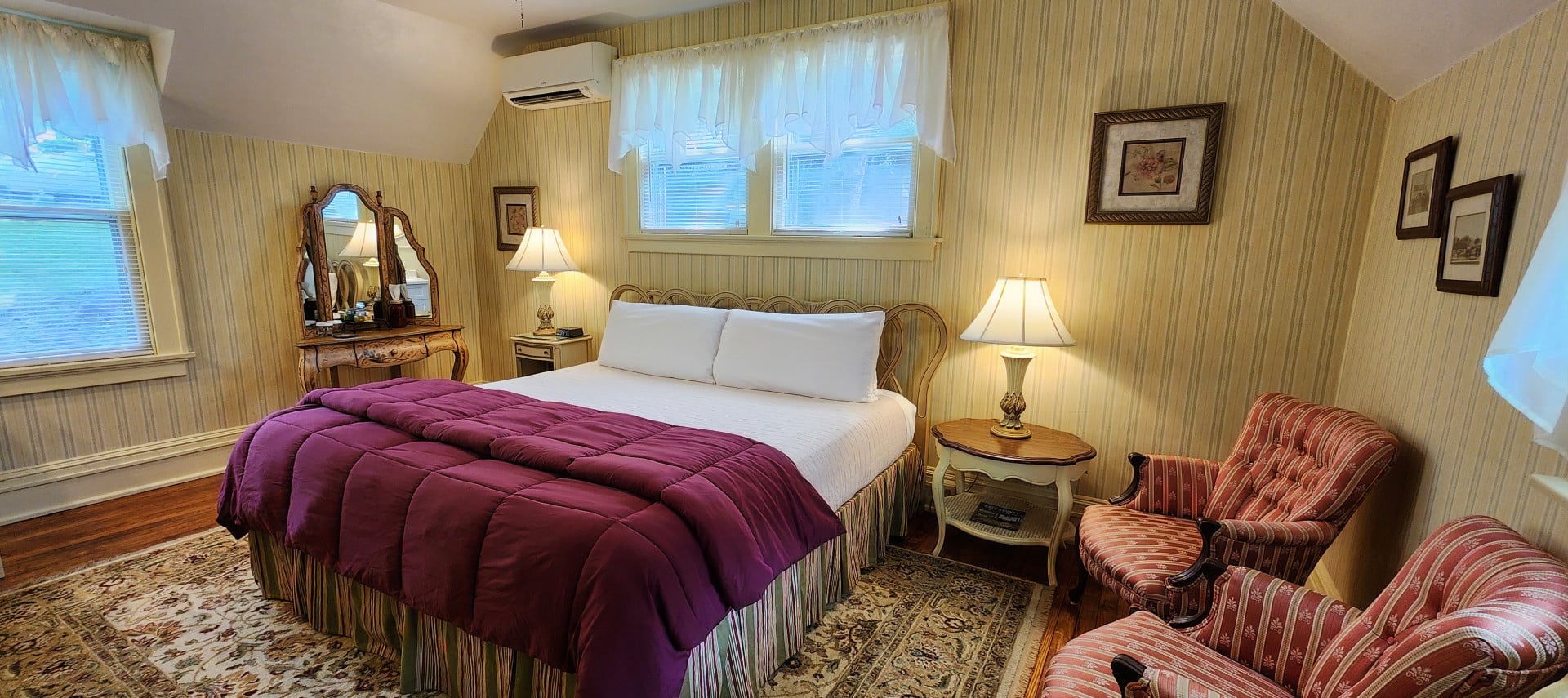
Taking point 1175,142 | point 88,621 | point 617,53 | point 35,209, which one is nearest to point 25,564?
point 88,621

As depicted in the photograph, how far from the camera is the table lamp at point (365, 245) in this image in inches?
160

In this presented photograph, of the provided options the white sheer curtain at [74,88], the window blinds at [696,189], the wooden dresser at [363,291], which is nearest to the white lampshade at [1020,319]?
the window blinds at [696,189]

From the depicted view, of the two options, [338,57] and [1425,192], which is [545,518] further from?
[338,57]

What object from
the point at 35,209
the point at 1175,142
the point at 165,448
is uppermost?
the point at 1175,142

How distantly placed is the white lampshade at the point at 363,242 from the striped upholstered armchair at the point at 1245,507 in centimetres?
432

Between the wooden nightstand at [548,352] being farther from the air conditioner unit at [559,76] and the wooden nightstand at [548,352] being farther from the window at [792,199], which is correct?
the air conditioner unit at [559,76]

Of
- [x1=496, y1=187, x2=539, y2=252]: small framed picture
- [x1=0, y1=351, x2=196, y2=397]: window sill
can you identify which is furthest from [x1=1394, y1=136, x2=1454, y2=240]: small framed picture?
[x1=0, y1=351, x2=196, y2=397]: window sill

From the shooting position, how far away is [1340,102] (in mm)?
2264

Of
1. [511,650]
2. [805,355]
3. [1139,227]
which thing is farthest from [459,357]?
[1139,227]

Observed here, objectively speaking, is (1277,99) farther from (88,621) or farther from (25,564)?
(25,564)

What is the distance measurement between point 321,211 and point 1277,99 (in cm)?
482

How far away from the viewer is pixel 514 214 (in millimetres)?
4484

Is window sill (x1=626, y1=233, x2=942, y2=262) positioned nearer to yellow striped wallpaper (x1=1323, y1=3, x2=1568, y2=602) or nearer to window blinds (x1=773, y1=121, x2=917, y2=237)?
window blinds (x1=773, y1=121, x2=917, y2=237)

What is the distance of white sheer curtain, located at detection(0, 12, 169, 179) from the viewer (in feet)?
9.09
